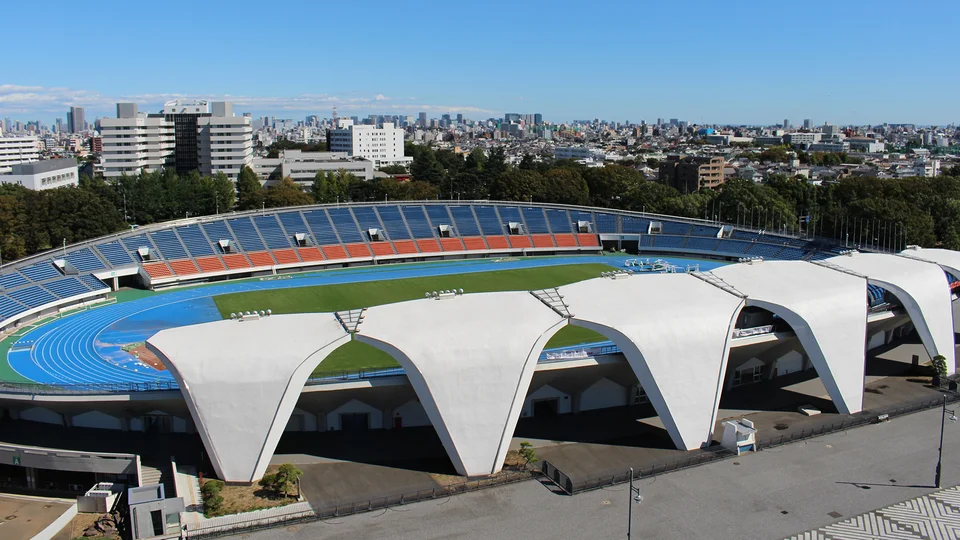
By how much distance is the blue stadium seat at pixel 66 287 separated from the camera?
45.3 m

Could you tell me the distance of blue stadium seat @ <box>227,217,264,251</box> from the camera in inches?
2231

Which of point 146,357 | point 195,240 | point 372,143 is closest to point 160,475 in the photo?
point 146,357

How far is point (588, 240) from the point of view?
6538 centimetres

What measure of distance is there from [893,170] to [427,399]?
135m

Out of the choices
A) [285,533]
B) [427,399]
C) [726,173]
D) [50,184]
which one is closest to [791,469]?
[427,399]

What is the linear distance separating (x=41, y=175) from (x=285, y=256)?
58242 mm

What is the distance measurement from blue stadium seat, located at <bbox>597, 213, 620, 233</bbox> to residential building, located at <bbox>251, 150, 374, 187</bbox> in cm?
5288

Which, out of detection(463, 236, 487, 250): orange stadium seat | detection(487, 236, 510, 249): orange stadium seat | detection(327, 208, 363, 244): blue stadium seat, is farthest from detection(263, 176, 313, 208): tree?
detection(487, 236, 510, 249): orange stadium seat

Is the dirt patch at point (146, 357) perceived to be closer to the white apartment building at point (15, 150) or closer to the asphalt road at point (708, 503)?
the asphalt road at point (708, 503)

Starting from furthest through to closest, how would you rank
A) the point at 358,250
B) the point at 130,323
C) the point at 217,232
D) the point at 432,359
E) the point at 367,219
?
the point at 367,219 → the point at 358,250 → the point at 217,232 → the point at 130,323 → the point at 432,359

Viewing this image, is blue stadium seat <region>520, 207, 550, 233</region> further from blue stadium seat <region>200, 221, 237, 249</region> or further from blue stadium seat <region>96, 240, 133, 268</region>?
blue stadium seat <region>96, 240, 133, 268</region>

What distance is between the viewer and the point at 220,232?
56906 millimetres

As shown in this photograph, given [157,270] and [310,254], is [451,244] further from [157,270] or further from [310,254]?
[157,270]

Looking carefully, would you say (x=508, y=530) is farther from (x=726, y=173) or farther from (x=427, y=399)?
(x=726, y=173)
